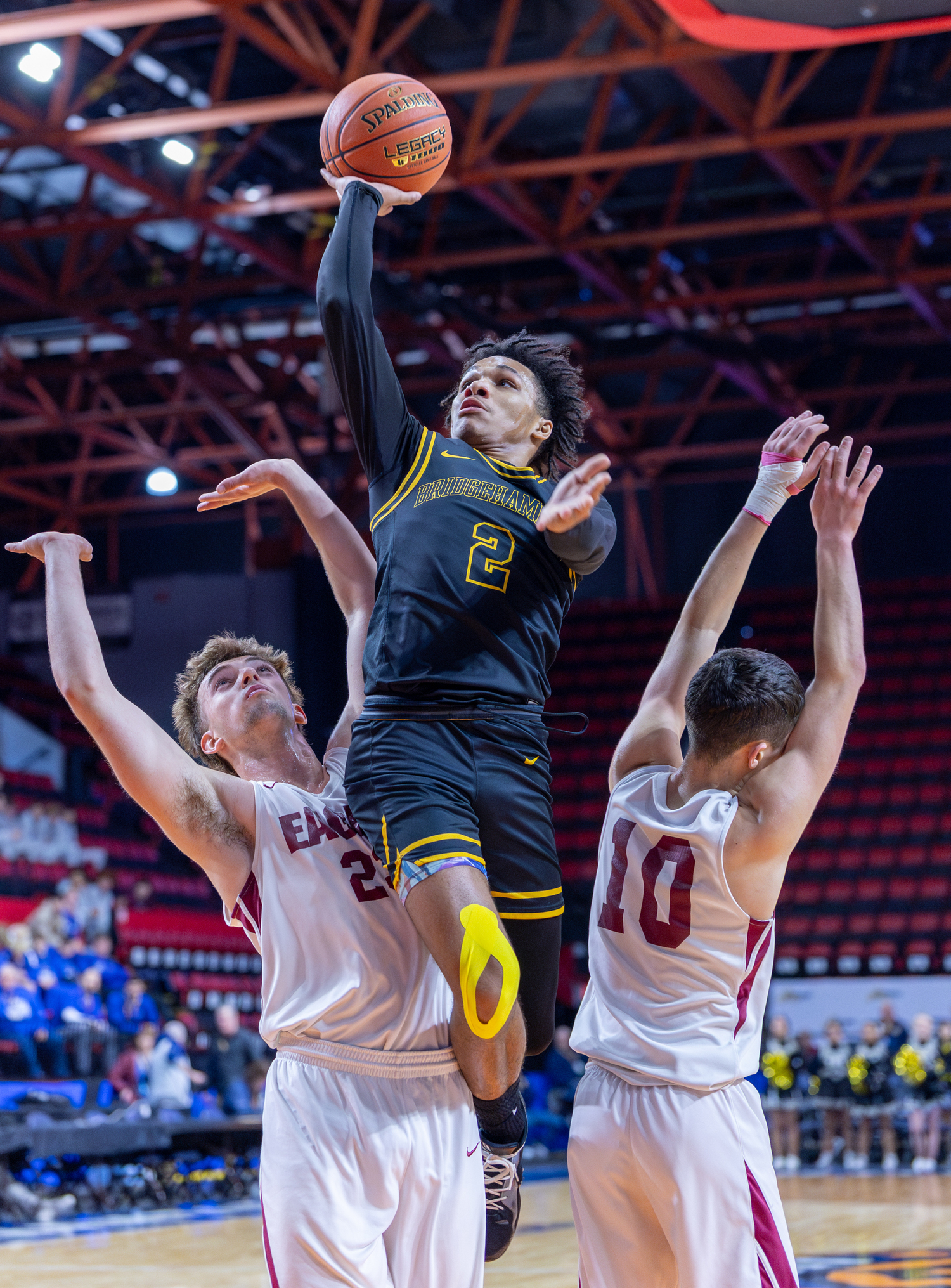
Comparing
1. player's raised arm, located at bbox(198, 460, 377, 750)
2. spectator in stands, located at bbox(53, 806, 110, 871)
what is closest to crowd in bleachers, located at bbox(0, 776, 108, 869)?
spectator in stands, located at bbox(53, 806, 110, 871)

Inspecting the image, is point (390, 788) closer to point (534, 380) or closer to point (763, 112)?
point (534, 380)

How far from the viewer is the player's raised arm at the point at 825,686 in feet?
9.66

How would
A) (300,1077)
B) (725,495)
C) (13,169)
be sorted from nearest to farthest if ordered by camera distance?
(300,1077) → (13,169) → (725,495)

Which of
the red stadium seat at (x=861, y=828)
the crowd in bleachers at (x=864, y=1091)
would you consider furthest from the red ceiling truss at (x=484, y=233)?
the crowd in bleachers at (x=864, y=1091)

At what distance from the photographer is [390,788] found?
2969 millimetres

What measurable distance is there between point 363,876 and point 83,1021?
9241mm

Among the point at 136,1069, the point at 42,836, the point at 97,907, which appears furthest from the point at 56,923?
the point at 42,836

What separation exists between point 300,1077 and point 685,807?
0.94m

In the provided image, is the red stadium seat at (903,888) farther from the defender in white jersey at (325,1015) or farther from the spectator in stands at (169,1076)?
the defender in white jersey at (325,1015)

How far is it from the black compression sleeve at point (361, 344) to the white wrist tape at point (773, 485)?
83 centimetres

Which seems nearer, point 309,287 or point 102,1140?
point 102,1140

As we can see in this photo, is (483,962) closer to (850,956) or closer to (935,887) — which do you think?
(850,956)

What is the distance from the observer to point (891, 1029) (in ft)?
52.1

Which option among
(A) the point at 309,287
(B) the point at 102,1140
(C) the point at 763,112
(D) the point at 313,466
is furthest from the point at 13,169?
(B) the point at 102,1140
